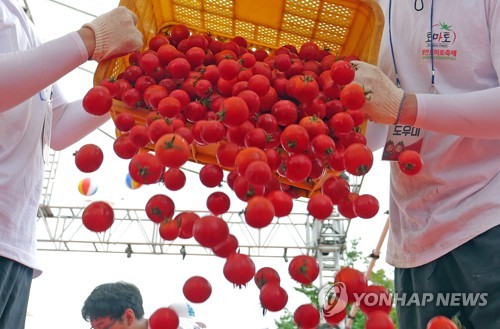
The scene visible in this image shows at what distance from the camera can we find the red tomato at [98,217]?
110 cm

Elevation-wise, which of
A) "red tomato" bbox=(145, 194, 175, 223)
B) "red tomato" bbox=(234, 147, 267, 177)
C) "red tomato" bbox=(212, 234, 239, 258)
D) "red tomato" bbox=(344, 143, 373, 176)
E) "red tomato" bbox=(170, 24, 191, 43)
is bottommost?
"red tomato" bbox=(212, 234, 239, 258)

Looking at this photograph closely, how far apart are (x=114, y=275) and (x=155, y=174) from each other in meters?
8.60

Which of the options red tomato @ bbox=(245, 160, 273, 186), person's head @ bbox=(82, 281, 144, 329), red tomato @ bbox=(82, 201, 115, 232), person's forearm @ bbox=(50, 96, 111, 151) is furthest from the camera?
person's head @ bbox=(82, 281, 144, 329)

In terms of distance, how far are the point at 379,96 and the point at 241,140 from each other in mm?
306

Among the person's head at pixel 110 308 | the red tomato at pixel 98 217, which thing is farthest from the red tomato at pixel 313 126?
the person's head at pixel 110 308

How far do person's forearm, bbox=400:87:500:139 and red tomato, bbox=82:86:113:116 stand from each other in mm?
621

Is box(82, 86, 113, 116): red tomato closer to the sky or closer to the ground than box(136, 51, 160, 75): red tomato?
closer to the ground

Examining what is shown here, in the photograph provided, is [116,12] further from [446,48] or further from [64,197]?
[64,197]

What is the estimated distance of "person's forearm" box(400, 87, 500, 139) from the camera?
1243 millimetres

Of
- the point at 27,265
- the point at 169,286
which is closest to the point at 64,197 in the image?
the point at 169,286

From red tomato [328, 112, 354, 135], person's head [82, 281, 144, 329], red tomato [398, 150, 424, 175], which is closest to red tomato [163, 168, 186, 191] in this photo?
red tomato [328, 112, 354, 135]

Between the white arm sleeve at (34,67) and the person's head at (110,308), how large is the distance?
1.54m

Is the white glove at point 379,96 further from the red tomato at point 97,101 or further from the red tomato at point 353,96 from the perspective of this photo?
the red tomato at point 97,101

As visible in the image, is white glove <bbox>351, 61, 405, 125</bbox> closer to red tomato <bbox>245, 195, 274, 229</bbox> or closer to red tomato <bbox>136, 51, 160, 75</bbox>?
red tomato <bbox>245, 195, 274, 229</bbox>
